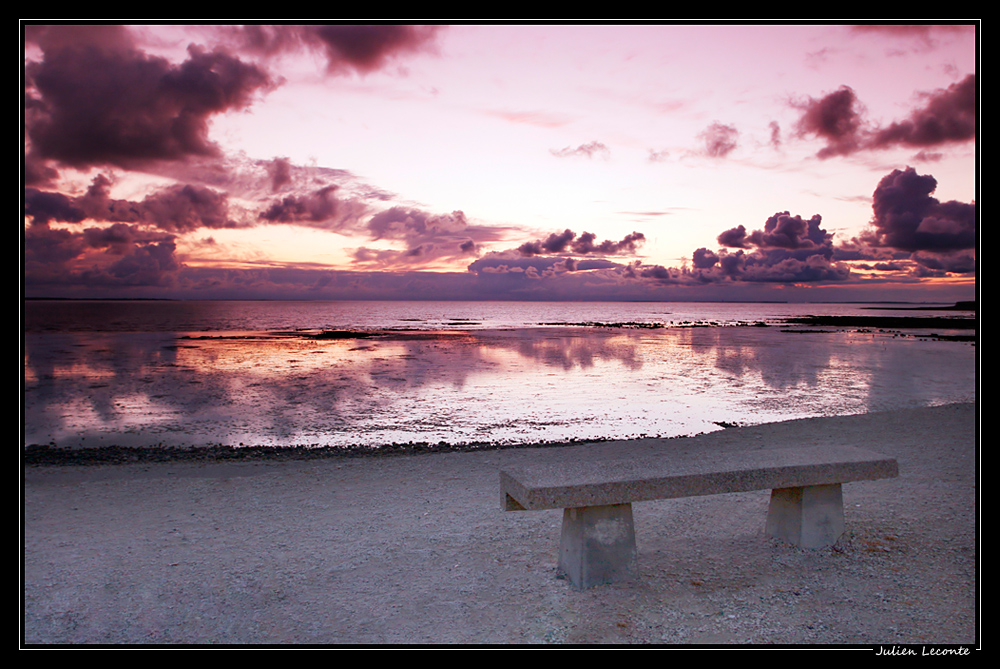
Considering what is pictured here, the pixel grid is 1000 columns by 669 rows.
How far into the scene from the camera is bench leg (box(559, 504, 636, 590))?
4324 millimetres

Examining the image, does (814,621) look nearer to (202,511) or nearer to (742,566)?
(742,566)

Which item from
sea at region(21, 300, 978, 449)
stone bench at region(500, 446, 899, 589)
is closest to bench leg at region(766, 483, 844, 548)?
stone bench at region(500, 446, 899, 589)

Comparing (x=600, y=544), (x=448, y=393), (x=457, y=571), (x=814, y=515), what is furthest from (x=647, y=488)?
(x=448, y=393)

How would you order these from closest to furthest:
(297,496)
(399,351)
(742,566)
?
(742,566), (297,496), (399,351)

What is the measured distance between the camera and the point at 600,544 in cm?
434

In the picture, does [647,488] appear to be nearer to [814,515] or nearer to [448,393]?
[814,515]

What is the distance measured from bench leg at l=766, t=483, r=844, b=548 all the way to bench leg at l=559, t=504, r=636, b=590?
1.54 m

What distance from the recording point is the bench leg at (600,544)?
4.32 metres

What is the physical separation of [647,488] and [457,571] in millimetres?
1642

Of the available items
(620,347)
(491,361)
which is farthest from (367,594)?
(620,347)

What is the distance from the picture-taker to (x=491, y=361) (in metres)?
27.2

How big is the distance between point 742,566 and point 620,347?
31900mm

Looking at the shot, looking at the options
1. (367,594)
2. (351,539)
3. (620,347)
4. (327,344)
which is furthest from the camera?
(327,344)
